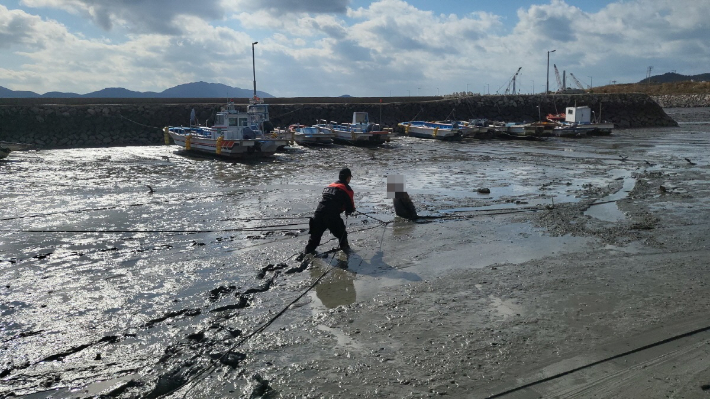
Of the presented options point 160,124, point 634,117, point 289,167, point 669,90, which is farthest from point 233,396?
point 669,90

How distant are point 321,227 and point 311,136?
22975 millimetres

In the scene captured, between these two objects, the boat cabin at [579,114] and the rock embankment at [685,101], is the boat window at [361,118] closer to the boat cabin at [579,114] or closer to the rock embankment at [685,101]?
the boat cabin at [579,114]

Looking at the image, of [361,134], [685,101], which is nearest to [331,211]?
[361,134]

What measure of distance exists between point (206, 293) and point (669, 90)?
4339 inches

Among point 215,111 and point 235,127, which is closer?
point 235,127

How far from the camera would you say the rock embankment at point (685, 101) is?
82.2 metres

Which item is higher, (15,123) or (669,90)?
(669,90)

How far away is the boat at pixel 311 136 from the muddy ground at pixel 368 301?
17814 millimetres

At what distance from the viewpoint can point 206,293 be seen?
20.7 feet

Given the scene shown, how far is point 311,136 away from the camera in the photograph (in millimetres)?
30328

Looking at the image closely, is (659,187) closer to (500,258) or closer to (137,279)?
(500,258)

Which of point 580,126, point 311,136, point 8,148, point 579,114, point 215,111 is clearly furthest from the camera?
point 215,111

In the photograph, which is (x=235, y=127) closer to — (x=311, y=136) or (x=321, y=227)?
(x=311, y=136)

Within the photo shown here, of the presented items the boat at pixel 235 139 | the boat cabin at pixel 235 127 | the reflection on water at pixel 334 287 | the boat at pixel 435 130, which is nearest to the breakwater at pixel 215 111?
the boat at pixel 435 130
